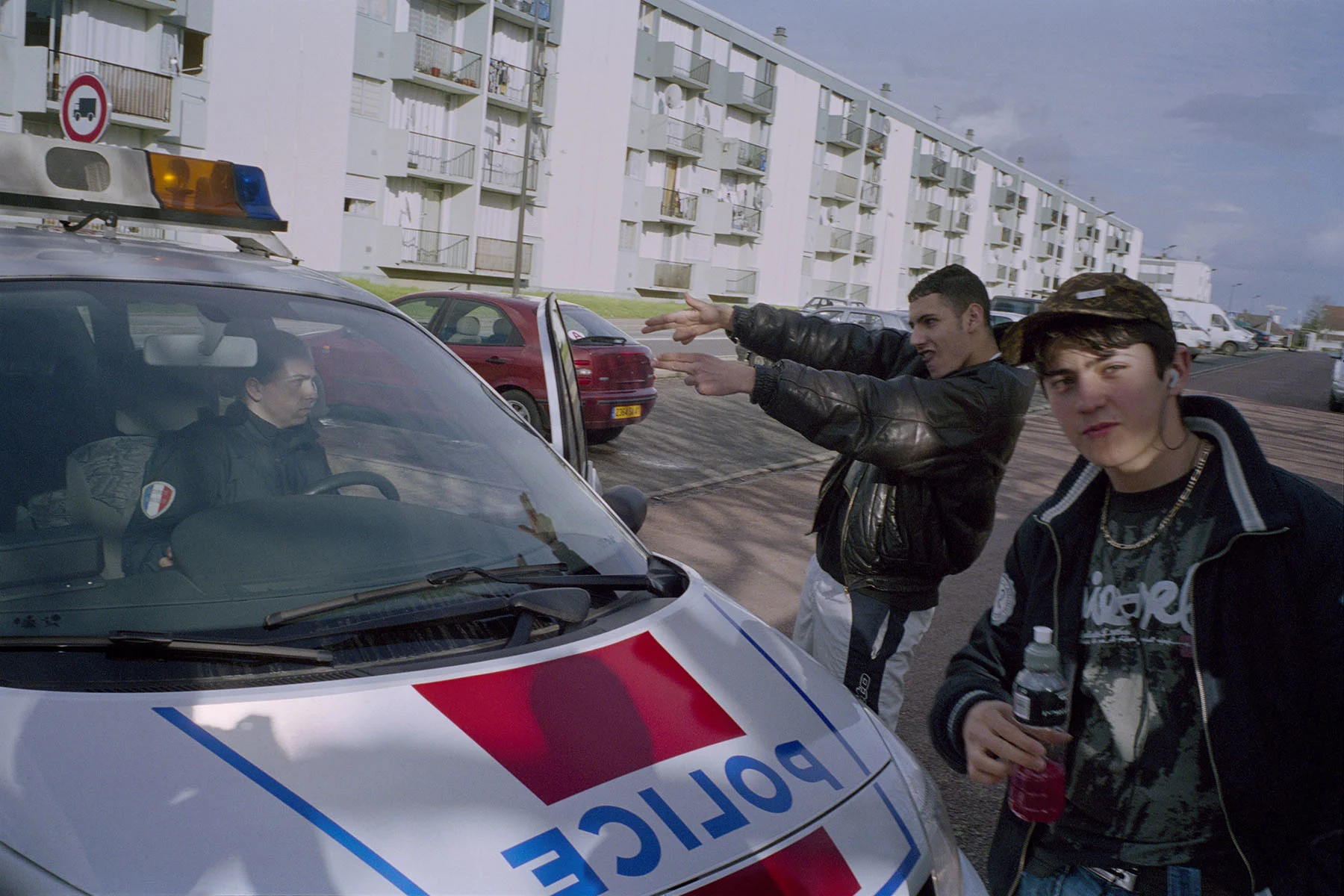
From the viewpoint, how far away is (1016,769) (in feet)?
6.30

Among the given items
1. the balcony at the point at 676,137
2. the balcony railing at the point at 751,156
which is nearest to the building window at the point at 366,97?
the balcony at the point at 676,137

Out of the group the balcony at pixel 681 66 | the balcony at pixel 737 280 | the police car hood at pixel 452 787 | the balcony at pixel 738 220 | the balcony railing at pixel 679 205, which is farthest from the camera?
the balcony at pixel 737 280

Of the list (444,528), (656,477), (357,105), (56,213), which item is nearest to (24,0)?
(357,105)

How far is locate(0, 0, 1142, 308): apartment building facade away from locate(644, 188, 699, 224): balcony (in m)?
0.12

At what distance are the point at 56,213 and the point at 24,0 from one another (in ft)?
91.3

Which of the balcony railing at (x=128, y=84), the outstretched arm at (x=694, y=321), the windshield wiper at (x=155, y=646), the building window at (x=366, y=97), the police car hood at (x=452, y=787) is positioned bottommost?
the police car hood at (x=452, y=787)

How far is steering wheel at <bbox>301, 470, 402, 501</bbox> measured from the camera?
2.40 m

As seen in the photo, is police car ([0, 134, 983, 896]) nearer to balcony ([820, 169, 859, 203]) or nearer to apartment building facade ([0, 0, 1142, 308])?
apartment building facade ([0, 0, 1142, 308])

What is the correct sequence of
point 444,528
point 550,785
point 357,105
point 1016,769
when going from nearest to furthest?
point 550,785, point 1016,769, point 444,528, point 357,105

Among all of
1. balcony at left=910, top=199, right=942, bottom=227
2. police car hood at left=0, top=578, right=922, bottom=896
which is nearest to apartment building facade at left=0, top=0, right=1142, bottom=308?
balcony at left=910, top=199, right=942, bottom=227

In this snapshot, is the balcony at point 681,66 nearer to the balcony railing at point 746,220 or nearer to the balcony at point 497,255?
the balcony railing at point 746,220

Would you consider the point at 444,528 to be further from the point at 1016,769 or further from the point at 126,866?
the point at 1016,769

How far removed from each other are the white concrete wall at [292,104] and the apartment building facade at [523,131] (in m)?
0.07

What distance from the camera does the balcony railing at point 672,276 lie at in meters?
48.9
